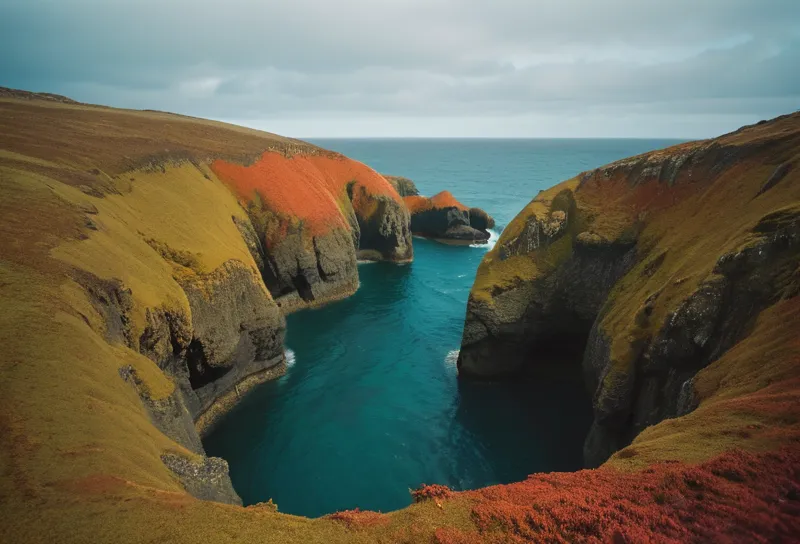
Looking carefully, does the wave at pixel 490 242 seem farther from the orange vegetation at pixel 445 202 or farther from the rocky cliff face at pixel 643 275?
the rocky cliff face at pixel 643 275

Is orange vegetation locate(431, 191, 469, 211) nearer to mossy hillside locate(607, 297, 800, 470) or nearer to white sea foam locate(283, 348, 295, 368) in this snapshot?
white sea foam locate(283, 348, 295, 368)

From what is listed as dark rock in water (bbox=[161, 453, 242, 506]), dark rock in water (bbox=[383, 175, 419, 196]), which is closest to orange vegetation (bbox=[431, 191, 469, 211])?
dark rock in water (bbox=[383, 175, 419, 196])

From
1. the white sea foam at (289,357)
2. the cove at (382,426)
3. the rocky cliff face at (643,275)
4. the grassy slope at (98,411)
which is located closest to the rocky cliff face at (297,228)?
the cove at (382,426)

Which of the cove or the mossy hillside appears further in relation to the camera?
the cove

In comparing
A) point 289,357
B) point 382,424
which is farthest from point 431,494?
point 289,357

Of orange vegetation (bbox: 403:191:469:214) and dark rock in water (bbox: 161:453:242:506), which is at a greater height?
orange vegetation (bbox: 403:191:469:214)

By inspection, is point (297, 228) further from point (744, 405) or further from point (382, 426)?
point (744, 405)

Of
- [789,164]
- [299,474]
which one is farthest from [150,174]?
[789,164]
